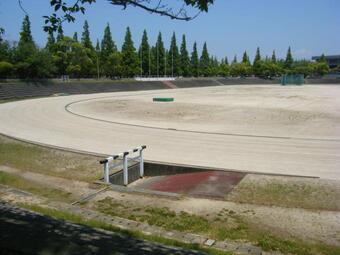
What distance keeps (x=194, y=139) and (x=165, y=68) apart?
237 feet

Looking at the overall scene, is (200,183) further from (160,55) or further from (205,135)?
(160,55)

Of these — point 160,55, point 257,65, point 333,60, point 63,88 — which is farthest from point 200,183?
point 333,60

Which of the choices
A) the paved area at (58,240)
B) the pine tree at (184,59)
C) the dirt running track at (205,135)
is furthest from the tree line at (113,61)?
the paved area at (58,240)

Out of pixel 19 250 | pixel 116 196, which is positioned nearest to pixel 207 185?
pixel 116 196

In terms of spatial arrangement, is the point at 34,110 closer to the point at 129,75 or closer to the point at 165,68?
the point at 129,75

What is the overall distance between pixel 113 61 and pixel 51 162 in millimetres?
60053

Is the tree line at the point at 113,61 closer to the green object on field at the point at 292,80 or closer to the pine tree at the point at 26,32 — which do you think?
the pine tree at the point at 26,32

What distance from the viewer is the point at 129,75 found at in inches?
3063

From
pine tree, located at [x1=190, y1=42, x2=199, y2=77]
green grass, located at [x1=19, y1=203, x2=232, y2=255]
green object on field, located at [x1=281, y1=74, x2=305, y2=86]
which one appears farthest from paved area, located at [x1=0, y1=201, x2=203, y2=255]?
pine tree, located at [x1=190, y1=42, x2=199, y2=77]

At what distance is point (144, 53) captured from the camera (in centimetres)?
8481

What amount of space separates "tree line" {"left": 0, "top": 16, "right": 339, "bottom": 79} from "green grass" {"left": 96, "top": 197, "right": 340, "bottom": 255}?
2811cm

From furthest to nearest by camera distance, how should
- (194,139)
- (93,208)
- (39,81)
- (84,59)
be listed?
(84,59)
(39,81)
(194,139)
(93,208)

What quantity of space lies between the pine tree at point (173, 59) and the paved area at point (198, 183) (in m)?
81.0

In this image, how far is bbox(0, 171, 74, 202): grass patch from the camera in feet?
29.7
